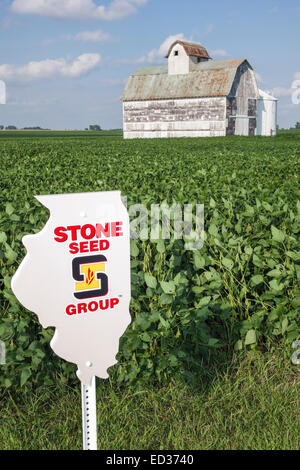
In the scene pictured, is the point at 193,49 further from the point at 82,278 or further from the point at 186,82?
the point at 82,278

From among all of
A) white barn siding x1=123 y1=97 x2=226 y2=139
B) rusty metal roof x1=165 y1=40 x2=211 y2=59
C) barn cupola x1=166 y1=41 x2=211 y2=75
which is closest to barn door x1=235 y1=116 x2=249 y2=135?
white barn siding x1=123 y1=97 x2=226 y2=139

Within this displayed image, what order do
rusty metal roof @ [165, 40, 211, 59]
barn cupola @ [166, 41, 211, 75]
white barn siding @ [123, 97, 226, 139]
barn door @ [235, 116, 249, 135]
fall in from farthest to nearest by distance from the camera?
rusty metal roof @ [165, 40, 211, 59] → barn cupola @ [166, 41, 211, 75] → barn door @ [235, 116, 249, 135] → white barn siding @ [123, 97, 226, 139]

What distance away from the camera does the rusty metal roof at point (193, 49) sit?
4362 centimetres

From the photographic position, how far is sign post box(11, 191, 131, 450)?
82.6 inches

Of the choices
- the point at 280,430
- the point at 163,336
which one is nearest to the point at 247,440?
the point at 280,430

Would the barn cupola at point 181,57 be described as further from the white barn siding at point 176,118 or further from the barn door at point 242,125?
the barn door at point 242,125

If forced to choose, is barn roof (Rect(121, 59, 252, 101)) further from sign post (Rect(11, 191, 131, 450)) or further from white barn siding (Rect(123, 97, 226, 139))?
sign post (Rect(11, 191, 131, 450))

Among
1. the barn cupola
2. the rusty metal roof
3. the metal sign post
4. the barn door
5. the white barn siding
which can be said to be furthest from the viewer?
the rusty metal roof

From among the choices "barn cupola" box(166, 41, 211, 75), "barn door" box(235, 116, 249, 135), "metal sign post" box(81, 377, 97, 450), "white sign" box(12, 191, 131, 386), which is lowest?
"metal sign post" box(81, 377, 97, 450)

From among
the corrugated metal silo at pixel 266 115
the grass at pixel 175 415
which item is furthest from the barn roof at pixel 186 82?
the grass at pixel 175 415

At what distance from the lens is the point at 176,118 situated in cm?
4262

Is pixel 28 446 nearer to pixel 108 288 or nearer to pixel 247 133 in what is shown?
pixel 108 288

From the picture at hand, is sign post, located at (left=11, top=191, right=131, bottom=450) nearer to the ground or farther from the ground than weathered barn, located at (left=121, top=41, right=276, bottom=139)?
nearer to the ground

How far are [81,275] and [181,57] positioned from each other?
44308mm
